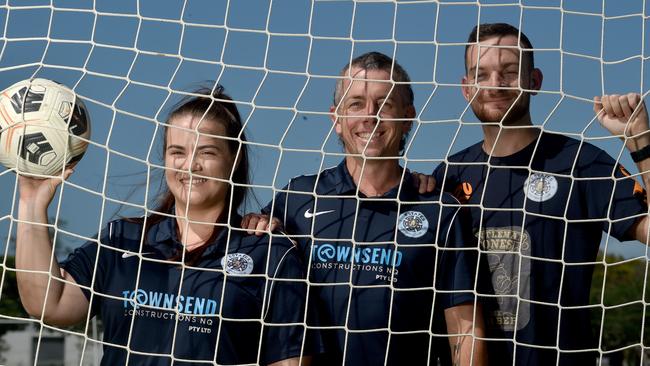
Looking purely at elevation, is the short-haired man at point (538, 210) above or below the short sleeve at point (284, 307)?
above

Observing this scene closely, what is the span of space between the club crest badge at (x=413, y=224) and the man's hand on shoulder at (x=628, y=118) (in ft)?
2.52

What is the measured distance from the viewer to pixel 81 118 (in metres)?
3.68

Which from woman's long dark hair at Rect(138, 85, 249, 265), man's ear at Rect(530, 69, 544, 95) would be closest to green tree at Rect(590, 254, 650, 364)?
man's ear at Rect(530, 69, 544, 95)

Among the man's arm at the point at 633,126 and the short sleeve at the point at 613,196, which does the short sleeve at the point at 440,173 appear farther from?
the man's arm at the point at 633,126

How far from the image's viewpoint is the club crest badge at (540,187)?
3.73 metres

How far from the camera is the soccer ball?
3.60m

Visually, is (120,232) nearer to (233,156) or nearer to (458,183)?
(233,156)

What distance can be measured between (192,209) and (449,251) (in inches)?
38.2

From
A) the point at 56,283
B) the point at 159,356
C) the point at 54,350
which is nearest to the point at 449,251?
the point at 159,356

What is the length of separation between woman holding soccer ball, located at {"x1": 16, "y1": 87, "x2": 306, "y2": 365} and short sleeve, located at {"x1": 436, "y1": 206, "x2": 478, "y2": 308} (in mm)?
537

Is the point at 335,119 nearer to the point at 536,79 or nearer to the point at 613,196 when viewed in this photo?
the point at 536,79

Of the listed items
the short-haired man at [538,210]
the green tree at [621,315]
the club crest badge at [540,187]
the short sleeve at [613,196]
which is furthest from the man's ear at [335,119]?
the green tree at [621,315]

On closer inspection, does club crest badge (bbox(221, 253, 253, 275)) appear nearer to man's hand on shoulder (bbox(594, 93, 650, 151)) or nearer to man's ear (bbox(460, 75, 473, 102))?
man's ear (bbox(460, 75, 473, 102))

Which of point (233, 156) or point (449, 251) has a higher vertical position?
point (233, 156)
